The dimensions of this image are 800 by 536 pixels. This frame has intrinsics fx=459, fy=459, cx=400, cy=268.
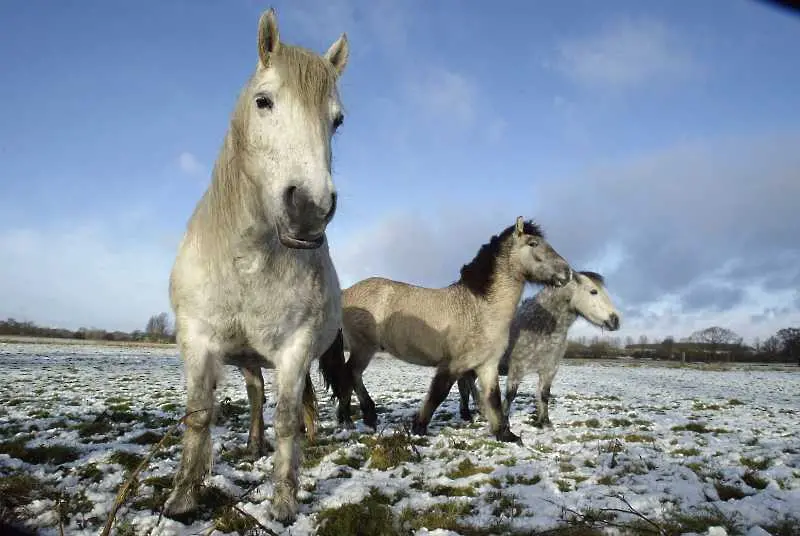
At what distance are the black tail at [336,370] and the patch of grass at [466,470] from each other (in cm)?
241

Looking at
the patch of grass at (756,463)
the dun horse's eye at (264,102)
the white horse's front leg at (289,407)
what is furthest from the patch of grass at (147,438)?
the patch of grass at (756,463)

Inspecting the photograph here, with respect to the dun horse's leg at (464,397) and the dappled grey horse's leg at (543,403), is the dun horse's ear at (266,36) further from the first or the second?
the dappled grey horse's leg at (543,403)

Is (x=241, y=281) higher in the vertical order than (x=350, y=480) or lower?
higher

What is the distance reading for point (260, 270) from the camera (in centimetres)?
322

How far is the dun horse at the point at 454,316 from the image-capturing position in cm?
666

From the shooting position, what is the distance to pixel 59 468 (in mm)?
3906

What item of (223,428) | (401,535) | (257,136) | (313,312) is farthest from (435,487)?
(223,428)

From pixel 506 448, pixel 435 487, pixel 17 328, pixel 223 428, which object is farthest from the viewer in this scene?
pixel 17 328

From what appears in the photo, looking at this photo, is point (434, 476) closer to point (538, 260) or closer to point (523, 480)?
point (523, 480)

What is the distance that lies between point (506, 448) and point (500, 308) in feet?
7.15

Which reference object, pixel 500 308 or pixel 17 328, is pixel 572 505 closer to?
pixel 500 308

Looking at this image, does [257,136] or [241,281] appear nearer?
[257,136]

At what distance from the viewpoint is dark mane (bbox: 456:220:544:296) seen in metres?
7.16

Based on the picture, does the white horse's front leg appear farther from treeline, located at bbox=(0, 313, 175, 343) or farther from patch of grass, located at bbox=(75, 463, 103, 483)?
treeline, located at bbox=(0, 313, 175, 343)
